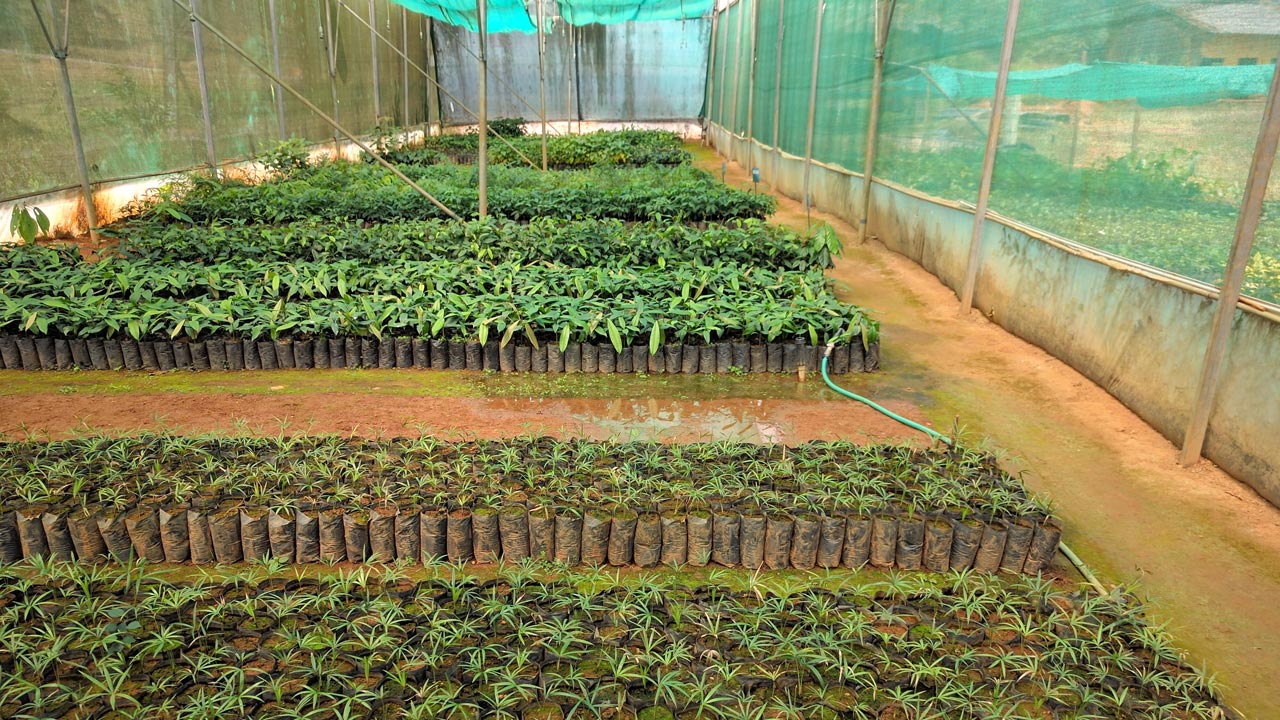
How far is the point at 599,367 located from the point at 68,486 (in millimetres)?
3122

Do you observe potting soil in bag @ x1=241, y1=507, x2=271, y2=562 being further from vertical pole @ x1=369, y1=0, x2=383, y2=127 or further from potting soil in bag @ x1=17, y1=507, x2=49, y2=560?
vertical pole @ x1=369, y1=0, x2=383, y2=127

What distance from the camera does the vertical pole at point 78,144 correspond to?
798cm

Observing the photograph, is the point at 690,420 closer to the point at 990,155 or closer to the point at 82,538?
the point at 82,538

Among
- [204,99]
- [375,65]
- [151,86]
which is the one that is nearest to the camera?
[151,86]

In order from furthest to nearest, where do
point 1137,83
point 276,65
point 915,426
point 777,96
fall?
point 777,96 < point 276,65 < point 1137,83 < point 915,426

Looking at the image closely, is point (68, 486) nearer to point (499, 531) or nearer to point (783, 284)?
point (499, 531)

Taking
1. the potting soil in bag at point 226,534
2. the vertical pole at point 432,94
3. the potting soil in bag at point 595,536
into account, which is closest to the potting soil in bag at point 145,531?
the potting soil in bag at point 226,534

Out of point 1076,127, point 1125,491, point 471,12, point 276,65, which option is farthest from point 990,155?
point 471,12

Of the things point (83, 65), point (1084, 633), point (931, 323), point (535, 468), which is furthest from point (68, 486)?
point (83, 65)

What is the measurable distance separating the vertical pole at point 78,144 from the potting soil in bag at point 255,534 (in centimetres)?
683

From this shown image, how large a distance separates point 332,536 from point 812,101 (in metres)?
11.0

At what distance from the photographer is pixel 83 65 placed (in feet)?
29.1

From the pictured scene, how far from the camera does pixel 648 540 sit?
3248 mm

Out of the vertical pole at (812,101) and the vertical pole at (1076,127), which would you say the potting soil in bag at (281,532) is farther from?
the vertical pole at (812,101)
